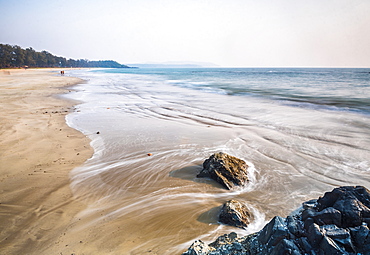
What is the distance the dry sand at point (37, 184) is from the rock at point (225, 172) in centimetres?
294

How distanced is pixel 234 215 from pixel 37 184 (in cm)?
451

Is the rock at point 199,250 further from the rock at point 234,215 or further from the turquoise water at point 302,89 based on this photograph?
the turquoise water at point 302,89

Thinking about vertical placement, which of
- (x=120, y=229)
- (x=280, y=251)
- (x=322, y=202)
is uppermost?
(x=322, y=202)

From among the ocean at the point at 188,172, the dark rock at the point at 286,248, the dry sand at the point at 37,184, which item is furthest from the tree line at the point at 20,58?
the dark rock at the point at 286,248

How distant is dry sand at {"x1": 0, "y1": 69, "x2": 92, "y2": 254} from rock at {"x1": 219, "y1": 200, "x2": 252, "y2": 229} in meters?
2.66

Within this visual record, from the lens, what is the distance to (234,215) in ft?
13.5

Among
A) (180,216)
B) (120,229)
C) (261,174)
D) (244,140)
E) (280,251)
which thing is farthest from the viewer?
(244,140)

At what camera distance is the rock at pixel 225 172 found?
5.46 m

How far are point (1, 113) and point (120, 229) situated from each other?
12.2 meters

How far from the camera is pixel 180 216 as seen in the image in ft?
14.4

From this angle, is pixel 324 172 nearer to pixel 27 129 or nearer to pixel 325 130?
pixel 325 130

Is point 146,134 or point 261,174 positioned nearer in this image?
A: point 261,174

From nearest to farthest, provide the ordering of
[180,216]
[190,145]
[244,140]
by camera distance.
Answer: [180,216]
[190,145]
[244,140]

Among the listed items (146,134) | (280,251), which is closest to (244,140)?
(146,134)
